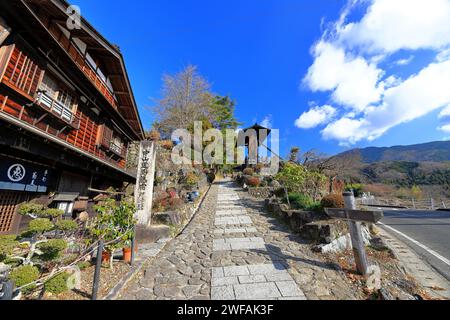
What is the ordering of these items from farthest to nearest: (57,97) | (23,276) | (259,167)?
1. (259,167)
2. (57,97)
3. (23,276)

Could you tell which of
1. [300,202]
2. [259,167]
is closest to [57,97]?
[300,202]

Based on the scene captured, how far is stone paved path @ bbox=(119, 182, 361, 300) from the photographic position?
330 cm

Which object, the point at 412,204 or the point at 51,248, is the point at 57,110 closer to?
the point at 51,248

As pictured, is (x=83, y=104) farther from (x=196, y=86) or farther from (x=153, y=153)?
(x=196, y=86)

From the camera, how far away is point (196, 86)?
22.7 meters

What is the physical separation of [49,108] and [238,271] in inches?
340

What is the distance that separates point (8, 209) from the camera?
5.48 metres

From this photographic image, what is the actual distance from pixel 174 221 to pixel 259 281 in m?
4.50

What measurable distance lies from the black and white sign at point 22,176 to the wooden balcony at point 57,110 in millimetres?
2104

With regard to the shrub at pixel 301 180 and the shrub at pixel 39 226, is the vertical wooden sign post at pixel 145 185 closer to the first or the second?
the shrub at pixel 39 226

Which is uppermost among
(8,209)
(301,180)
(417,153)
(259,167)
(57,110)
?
(417,153)

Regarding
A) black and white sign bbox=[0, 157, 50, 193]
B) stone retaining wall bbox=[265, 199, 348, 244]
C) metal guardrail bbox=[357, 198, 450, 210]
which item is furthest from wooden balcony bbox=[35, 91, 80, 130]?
metal guardrail bbox=[357, 198, 450, 210]

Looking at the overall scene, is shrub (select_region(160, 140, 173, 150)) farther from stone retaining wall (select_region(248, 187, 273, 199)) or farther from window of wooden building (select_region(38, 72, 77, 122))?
window of wooden building (select_region(38, 72, 77, 122))
